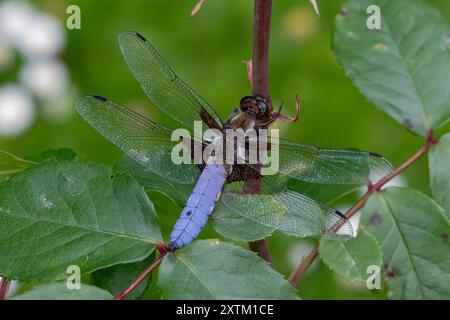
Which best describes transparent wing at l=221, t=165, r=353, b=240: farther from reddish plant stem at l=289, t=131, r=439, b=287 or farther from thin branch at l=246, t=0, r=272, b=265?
thin branch at l=246, t=0, r=272, b=265

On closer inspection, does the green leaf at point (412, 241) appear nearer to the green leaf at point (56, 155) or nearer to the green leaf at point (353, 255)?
the green leaf at point (353, 255)

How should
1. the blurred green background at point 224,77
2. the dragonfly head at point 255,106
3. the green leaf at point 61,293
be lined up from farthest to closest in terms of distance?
1. the blurred green background at point 224,77
2. the dragonfly head at point 255,106
3. the green leaf at point 61,293

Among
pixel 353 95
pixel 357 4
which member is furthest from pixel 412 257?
pixel 353 95

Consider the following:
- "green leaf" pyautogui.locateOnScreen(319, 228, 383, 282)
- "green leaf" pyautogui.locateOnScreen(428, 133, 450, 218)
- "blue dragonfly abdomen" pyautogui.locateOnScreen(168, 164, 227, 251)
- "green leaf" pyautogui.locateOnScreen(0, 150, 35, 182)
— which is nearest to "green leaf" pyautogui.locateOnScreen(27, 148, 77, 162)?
"green leaf" pyautogui.locateOnScreen(0, 150, 35, 182)

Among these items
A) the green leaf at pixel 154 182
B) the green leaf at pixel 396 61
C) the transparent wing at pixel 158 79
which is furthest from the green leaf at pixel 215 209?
the green leaf at pixel 396 61

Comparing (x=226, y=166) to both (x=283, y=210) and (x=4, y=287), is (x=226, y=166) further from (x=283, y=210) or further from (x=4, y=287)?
(x=4, y=287)
